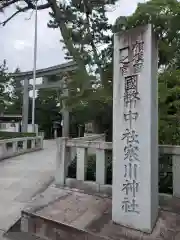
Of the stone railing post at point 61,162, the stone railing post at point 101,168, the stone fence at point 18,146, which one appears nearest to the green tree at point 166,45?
the stone railing post at point 101,168

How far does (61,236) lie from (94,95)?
3.39m

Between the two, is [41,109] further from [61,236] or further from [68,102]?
[61,236]

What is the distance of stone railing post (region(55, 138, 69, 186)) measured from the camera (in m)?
4.98

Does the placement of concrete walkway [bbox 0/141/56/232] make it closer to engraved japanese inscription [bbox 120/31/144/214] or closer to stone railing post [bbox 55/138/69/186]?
stone railing post [bbox 55/138/69/186]

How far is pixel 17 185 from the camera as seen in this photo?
19.1 ft

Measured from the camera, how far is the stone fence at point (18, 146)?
9.78 meters

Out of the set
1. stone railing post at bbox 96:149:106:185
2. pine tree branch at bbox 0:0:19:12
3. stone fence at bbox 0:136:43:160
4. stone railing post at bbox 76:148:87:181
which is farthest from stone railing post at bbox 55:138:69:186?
pine tree branch at bbox 0:0:19:12

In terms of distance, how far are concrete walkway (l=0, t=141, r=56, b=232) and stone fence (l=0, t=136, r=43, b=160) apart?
1.11 m

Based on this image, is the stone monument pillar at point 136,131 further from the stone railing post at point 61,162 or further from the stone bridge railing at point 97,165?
the stone railing post at point 61,162

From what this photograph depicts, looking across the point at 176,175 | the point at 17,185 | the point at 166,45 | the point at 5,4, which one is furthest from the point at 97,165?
the point at 5,4

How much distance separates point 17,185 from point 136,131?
3.53 meters

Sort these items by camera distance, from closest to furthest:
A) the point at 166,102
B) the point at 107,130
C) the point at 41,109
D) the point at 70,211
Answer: the point at 70,211 < the point at 166,102 < the point at 107,130 < the point at 41,109

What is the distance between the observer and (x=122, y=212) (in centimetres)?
344

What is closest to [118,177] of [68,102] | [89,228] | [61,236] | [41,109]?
[89,228]
